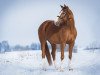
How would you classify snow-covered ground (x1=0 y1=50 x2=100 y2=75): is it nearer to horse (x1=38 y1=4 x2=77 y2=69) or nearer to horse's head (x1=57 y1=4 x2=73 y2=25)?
horse (x1=38 y1=4 x2=77 y2=69)

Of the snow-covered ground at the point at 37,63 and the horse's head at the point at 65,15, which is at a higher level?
the horse's head at the point at 65,15

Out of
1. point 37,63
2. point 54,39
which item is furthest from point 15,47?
point 54,39

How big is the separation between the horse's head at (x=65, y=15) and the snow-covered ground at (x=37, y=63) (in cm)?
20

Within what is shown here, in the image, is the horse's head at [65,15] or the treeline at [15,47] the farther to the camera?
the treeline at [15,47]

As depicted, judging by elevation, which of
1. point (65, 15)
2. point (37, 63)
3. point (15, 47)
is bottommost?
point (37, 63)

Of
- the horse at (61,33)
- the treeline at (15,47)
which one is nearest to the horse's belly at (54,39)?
the horse at (61,33)

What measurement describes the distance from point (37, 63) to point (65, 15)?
38 centimetres

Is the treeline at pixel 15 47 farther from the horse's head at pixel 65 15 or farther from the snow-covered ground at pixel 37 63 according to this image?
the horse's head at pixel 65 15

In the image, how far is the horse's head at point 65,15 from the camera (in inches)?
75.6

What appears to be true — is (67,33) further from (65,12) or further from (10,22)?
(10,22)

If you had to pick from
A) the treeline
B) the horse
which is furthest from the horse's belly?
the treeline

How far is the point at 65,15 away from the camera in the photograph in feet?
6.32

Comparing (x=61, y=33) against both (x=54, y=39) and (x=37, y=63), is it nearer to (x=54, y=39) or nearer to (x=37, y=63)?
(x=54, y=39)

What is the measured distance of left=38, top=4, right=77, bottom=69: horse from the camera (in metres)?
1.93
